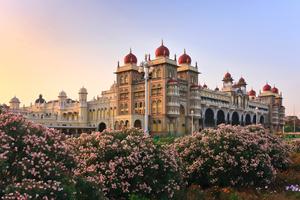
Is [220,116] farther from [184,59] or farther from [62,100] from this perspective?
[62,100]

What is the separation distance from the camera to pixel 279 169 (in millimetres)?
14641

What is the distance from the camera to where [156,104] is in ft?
201

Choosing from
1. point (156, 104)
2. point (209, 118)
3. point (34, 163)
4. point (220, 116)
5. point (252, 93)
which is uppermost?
point (252, 93)

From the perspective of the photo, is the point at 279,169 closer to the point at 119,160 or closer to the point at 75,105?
the point at 119,160

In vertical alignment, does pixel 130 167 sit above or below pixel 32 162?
below

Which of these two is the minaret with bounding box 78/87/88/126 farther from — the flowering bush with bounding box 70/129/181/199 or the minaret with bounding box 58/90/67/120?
the flowering bush with bounding box 70/129/181/199

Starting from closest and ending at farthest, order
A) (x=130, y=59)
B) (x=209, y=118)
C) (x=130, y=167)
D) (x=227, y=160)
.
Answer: (x=130, y=167) < (x=227, y=160) < (x=130, y=59) < (x=209, y=118)

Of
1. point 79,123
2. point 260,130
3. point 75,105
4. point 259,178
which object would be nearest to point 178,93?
point 79,123

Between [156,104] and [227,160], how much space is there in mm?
50231

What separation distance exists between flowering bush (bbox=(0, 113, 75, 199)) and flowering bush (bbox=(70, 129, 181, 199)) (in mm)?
1490

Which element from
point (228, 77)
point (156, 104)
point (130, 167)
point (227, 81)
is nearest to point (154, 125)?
point (156, 104)

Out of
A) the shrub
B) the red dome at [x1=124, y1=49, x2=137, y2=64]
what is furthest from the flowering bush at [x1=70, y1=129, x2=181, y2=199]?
the red dome at [x1=124, y1=49, x2=137, y2=64]

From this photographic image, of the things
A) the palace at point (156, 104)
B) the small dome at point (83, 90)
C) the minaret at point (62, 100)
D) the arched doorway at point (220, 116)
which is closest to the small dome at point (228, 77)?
the palace at point (156, 104)

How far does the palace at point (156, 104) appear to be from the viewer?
60.3 m
